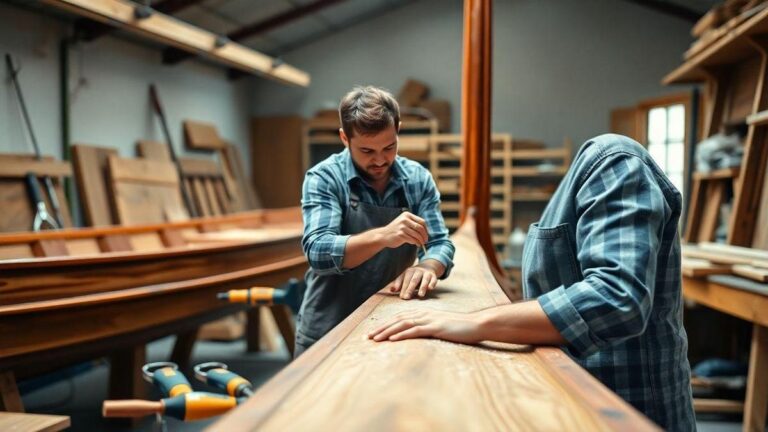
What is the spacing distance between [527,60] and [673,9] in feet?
6.88

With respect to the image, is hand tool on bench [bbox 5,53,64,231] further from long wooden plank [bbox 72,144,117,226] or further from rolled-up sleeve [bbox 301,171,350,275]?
rolled-up sleeve [bbox 301,171,350,275]

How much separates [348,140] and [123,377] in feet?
8.79

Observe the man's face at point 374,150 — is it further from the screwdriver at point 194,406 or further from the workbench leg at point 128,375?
the workbench leg at point 128,375

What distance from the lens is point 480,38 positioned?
3.12 m

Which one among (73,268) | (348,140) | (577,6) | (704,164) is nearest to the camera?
(348,140)

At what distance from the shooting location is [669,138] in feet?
21.1

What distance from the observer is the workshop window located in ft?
20.2

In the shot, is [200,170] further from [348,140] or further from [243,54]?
[348,140]

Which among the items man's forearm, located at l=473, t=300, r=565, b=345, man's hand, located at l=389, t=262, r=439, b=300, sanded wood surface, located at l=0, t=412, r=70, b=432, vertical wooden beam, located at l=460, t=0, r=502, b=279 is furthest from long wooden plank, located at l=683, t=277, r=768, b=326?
sanded wood surface, located at l=0, t=412, r=70, b=432

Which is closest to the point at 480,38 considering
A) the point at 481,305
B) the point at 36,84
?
the point at 481,305

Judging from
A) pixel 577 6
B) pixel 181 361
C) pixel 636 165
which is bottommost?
pixel 181 361

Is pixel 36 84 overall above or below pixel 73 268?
above

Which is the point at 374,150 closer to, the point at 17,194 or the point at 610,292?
the point at 610,292

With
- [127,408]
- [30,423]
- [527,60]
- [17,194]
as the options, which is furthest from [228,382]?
[527,60]
